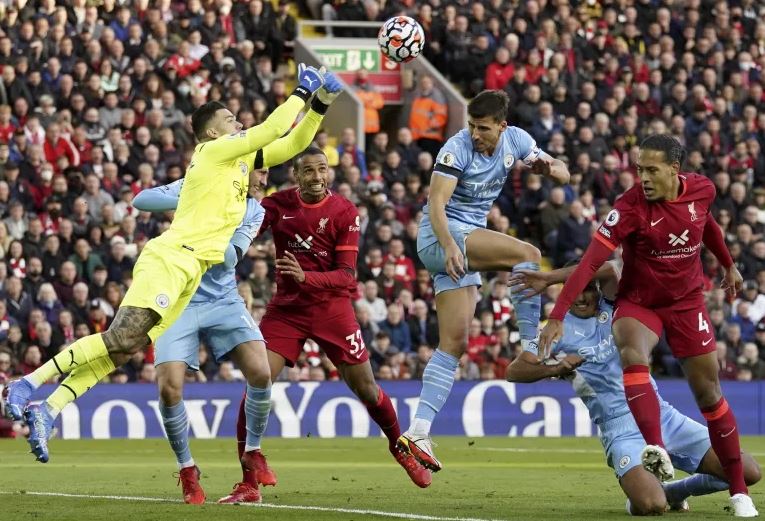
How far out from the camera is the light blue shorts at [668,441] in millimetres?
10609

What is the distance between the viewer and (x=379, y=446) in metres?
19.5

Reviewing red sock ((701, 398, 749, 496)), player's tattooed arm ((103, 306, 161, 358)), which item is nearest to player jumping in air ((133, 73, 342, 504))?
player's tattooed arm ((103, 306, 161, 358))

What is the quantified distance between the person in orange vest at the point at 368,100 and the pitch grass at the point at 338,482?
23.9 feet

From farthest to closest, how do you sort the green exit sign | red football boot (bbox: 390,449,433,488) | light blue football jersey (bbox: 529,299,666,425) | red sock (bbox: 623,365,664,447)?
the green exit sign → red football boot (bbox: 390,449,433,488) → light blue football jersey (bbox: 529,299,666,425) → red sock (bbox: 623,365,664,447)

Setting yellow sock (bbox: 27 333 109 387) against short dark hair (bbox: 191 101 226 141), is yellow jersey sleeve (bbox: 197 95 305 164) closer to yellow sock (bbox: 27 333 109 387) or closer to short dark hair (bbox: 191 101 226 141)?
short dark hair (bbox: 191 101 226 141)

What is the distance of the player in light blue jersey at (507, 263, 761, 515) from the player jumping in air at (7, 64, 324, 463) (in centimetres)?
196

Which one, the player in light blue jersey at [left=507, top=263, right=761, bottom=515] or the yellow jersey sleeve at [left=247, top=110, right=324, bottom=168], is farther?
the yellow jersey sleeve at [left=247, top=110, right=324, bottom=168]

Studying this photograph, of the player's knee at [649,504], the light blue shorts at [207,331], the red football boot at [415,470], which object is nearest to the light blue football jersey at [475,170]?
the light blue shorts at [207,331]

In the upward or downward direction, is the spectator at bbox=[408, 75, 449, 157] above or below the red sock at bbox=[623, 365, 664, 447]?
below

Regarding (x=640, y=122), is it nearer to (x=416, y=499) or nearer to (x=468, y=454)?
(x=468, y=454)

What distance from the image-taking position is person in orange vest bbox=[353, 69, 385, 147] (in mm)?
26500

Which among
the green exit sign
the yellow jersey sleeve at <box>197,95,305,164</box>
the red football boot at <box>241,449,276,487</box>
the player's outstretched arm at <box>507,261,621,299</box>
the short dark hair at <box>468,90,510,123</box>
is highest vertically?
the yellow jersey sleeve at <box>197,95,305,164</box>

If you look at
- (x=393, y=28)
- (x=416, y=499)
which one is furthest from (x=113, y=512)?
(x=393, y=28)

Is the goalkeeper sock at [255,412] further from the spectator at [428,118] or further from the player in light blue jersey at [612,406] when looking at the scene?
the spectator at [428,118]
